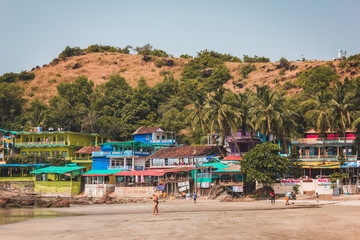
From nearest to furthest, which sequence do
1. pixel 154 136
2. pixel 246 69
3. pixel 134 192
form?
pixel 134 192 < pixel 154 136 < pixel 246 69

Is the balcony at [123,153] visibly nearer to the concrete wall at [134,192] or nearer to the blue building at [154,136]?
the blue building at [154,136]

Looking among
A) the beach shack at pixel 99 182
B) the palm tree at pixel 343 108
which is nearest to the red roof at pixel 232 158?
the palm tree at pixel 343 108

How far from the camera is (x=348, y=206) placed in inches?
1548

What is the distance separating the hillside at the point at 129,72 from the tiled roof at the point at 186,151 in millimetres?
45233

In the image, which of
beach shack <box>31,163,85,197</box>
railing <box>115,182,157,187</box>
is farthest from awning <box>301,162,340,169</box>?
beach shack <box>31,163,85,197</box>

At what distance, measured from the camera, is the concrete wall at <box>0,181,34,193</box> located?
7281cm

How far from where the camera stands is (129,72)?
15550cm

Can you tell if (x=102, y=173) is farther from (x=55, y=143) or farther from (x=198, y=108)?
(x=55, y=143)

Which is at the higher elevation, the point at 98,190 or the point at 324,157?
the point at 324,157

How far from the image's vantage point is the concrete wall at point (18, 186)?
239ft

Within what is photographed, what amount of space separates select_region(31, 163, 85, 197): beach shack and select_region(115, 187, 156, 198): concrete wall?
28.9ft

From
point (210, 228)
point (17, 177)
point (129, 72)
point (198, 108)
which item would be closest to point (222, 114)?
point (198, 108)

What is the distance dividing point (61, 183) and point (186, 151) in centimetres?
2050

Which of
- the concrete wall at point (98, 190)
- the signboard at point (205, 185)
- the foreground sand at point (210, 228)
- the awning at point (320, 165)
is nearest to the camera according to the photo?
the foreground sand at point (210, 228)
